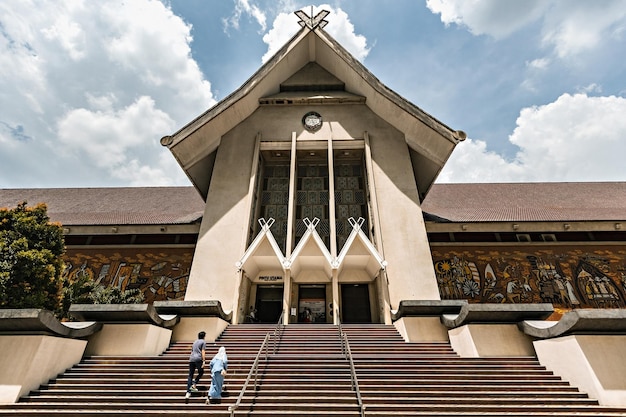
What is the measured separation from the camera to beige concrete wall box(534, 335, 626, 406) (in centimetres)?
386

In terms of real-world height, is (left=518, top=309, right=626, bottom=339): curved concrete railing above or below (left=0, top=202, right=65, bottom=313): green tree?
below

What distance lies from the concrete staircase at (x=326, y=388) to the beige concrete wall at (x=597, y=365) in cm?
15

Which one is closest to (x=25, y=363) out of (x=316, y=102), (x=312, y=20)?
(x=316, y=102)

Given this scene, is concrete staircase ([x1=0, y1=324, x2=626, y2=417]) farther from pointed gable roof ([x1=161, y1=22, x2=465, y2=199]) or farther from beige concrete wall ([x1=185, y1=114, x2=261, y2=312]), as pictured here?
pointed gable roof ([x1=161, y1=22, x2=465, y2=199])

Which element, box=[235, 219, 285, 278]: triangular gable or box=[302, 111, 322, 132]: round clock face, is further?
box=[302, 111, 322, 132]: round clock face

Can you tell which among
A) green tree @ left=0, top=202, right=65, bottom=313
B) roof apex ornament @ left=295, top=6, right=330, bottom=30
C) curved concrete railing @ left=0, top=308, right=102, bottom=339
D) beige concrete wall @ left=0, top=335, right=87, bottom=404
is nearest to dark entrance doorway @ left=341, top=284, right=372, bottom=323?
beige concrete wall @ left=0, top=335, right=87, bottom=404

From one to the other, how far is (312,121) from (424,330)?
9.27 m

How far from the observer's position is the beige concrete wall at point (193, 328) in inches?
265

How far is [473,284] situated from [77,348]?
1154cm

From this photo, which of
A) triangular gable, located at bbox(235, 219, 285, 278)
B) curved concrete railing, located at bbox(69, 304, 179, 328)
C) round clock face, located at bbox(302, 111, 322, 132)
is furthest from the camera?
round clock face, located at bbox(302, 111, 322, 132)

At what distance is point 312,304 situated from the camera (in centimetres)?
1066

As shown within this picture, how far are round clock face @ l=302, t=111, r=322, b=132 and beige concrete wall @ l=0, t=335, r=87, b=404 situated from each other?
34.1 ft

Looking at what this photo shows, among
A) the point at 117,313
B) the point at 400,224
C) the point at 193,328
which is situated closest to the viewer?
the point at 117,313

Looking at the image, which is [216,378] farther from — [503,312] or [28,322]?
[503,312]
